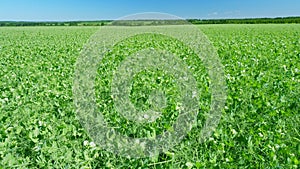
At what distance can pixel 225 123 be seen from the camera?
13.1ft

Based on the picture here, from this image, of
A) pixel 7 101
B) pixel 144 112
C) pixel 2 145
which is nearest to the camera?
pixel 2 145

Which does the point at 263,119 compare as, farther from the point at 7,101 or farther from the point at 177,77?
the point at 7,101

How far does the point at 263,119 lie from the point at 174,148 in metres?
1.17

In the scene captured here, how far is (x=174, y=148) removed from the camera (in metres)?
3.53

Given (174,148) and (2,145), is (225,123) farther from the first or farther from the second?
(2,145)

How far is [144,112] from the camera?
462cm

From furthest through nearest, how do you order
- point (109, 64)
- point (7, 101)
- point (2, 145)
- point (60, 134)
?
point (109, 64)
point (7, 101)
point (60, 134)
point (2, 145)

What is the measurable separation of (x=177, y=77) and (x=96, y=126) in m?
3.13

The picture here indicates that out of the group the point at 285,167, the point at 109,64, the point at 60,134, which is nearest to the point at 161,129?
the point at 60,134

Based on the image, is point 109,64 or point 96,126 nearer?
point 96,126

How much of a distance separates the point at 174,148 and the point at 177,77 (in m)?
3.34

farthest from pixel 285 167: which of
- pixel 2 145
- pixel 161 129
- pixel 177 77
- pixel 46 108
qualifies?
pixel 177 77

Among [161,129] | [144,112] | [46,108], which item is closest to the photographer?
[161,129]

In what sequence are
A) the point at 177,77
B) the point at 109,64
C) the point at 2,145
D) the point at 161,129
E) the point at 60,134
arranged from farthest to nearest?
the point at 109,64, the point at 177,77, the point at 161,129, the point at 60,134, the point at 2,145
